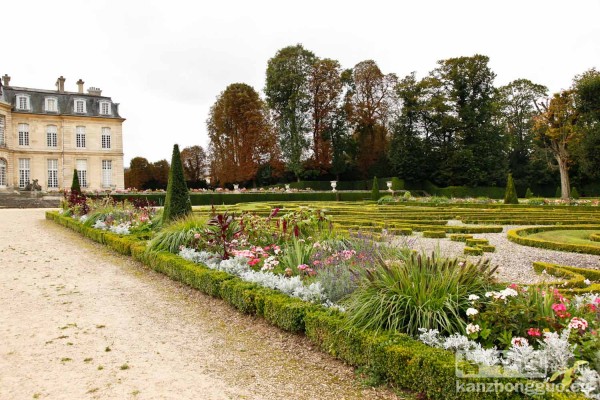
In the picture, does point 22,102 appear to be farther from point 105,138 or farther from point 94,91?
point 105,138

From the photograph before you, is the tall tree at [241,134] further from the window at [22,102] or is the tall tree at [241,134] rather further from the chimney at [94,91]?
the window at [22,102]

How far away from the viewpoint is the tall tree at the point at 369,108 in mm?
34156

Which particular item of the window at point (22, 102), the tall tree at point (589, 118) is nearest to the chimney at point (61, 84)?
Result: the window at point (22, 102)

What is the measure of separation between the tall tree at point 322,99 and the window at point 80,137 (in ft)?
60.0

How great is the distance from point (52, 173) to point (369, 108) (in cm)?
2520

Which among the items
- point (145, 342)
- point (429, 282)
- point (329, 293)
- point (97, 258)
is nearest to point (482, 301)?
point (429, 282)

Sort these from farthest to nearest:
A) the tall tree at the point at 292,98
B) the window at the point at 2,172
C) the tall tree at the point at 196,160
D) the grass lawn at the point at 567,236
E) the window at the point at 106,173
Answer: the tall tree at the point at 196,160 < the window at the point at 106,173 < the tall tree at the point at 292,98 < the window at the point at 2,172 < the grass lawn at the point at 567,236

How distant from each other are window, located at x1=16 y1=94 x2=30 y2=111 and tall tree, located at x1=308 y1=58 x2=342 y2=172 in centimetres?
2139

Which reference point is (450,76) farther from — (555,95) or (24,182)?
(24,182)

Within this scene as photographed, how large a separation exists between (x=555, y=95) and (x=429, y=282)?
2408 cm

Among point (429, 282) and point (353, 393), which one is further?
point (429, 282)

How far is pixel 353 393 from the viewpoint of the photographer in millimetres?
2918

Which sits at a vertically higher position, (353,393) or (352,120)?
(352,120)

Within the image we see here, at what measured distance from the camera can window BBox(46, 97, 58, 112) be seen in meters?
34.8
